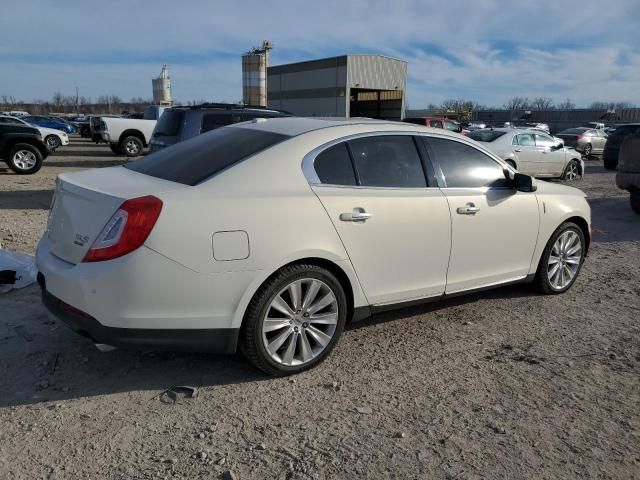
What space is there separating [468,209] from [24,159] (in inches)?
508

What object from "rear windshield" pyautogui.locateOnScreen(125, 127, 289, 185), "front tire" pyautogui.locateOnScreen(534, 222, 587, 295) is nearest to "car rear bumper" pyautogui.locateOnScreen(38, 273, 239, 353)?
"rear windshield" pyautogui.locateOnScreen(125, 127, 289, 185)

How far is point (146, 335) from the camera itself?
3.06 metres

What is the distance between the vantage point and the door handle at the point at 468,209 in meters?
4.23

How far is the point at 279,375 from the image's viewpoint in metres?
3.54

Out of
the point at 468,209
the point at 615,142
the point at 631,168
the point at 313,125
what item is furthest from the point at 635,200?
the point at 615,142

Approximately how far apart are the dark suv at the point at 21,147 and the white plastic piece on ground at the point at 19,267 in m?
9.20

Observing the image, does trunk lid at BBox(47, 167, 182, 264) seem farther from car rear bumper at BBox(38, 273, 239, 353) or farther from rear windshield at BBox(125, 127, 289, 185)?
car rear bumper at BBox(38, 273, 239, 353)

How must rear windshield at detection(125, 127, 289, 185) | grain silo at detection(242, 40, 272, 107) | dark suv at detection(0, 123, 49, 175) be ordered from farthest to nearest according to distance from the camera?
grain silo at detection(242, 40, 272, 107) → dark suv at detection(0, 123, 49, 175) → rear windshield at detection(125, 127, 289, 185)

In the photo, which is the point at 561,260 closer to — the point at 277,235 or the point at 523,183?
the point at 523,183

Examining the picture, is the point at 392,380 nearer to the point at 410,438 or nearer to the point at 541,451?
the point at 410,438

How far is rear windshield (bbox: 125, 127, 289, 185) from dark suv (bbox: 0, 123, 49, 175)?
11312 mm

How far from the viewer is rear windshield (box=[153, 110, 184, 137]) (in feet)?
32.5

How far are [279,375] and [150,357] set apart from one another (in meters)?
0.94

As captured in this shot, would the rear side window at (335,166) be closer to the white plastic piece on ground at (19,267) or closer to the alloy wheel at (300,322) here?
the alloy wheel at (300,322)
